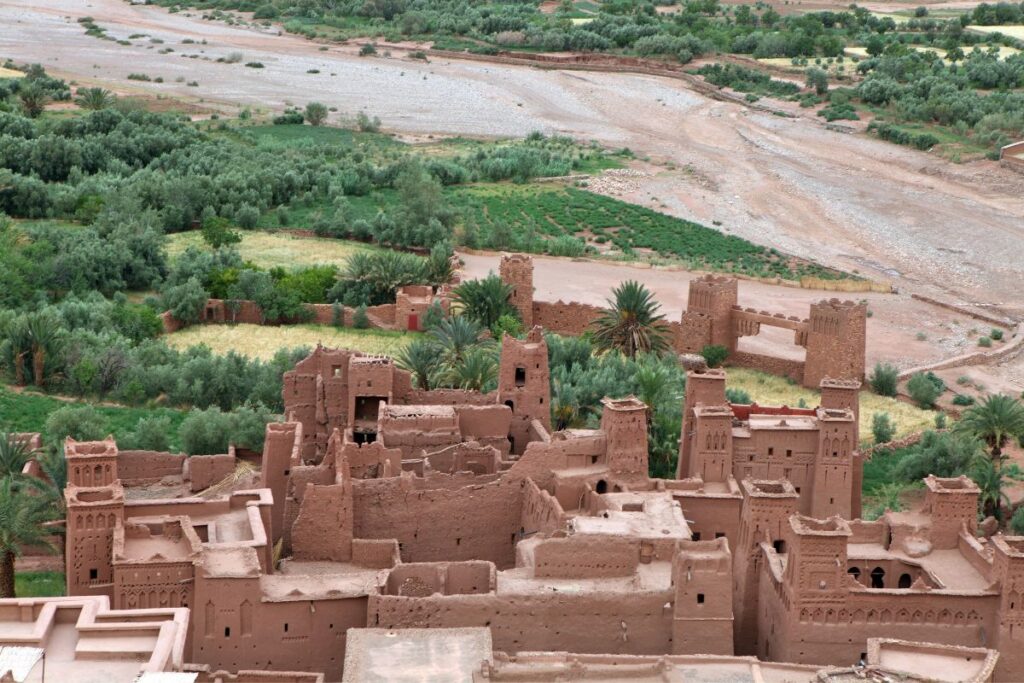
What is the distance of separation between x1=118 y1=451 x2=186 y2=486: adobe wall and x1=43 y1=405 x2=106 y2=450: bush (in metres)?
3.07

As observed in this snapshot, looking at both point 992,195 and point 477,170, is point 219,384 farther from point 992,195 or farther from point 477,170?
point 992,195

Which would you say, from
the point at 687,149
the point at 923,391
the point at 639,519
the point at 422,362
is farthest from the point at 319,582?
the point at 687,149

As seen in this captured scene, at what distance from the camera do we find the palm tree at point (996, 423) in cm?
5053

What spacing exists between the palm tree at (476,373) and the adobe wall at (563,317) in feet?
44.6

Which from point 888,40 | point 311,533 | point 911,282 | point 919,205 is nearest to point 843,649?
point 311,533

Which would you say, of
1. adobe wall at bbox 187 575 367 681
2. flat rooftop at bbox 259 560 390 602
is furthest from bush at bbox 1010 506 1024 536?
adobe wall at bbox 187 575 367 681

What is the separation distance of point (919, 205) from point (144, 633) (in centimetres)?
6603

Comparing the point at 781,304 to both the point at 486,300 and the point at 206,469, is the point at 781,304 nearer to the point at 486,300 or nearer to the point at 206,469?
the point at 486,300

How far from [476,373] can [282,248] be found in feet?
95.1

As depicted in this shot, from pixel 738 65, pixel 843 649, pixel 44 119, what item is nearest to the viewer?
pixel 843 649

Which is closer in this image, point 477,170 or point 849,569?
point 849,569

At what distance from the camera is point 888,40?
140 m

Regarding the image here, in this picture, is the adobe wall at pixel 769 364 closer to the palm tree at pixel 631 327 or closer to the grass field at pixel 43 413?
the palm tree at pixel 631 327

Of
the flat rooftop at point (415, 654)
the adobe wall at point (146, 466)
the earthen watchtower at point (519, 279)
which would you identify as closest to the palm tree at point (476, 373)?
the adobe wall at point (146, 466)
